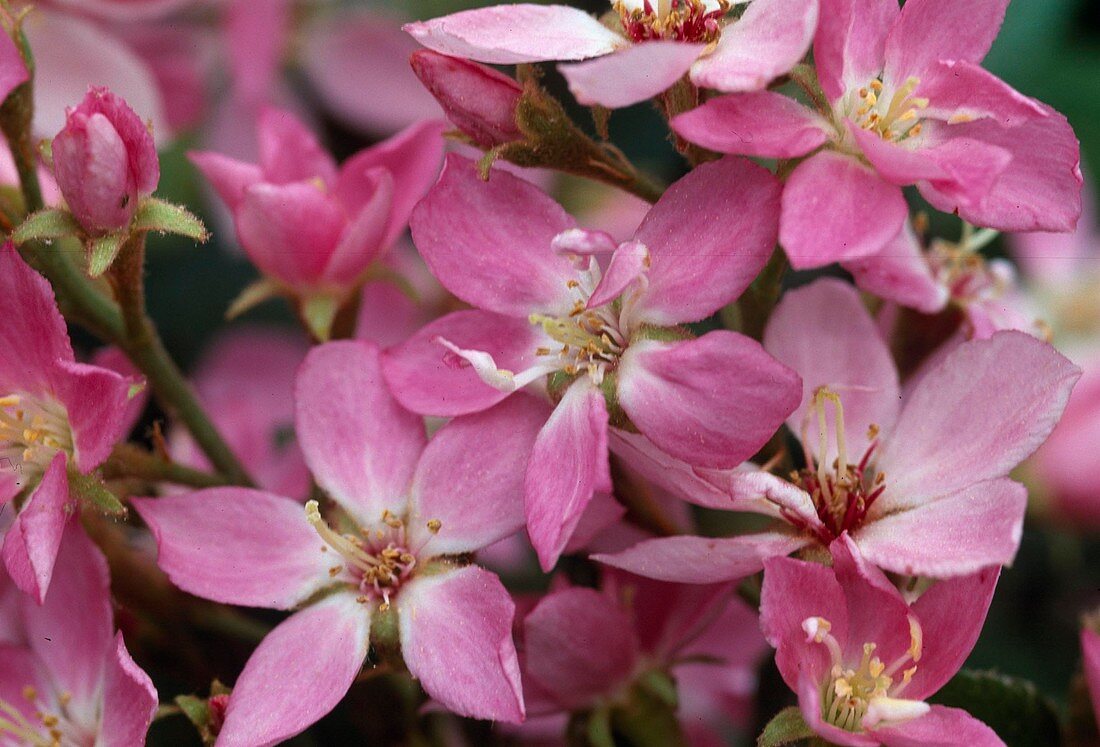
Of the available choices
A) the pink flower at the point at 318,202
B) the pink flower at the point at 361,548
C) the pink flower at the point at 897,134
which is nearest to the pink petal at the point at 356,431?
the pink flower at the point at 361,548

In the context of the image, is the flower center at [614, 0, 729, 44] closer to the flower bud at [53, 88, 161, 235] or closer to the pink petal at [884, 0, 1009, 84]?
the pink petal at [884, 0, 1009, 84]

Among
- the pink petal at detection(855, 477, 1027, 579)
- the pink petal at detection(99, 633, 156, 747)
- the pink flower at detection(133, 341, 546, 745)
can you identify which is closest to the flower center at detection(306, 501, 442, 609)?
the pink flower at detection(133, 341, 546, 745)

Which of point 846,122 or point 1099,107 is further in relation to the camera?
point 1099,107

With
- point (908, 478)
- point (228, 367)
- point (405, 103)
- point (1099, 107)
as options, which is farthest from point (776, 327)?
point (1099, 107)

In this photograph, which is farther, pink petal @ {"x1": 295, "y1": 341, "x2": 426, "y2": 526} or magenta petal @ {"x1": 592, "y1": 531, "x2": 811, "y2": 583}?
pink petal @ {"x1": 295, "y1": 341, "x2": 426, "y2": 526}

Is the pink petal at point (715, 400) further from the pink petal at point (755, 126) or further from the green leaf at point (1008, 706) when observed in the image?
the green leaf at point (1008, 706)

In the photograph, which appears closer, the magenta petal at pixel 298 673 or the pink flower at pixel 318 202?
the magenta petal at pixel 298 673

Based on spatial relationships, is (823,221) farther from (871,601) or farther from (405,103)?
(405,103)
